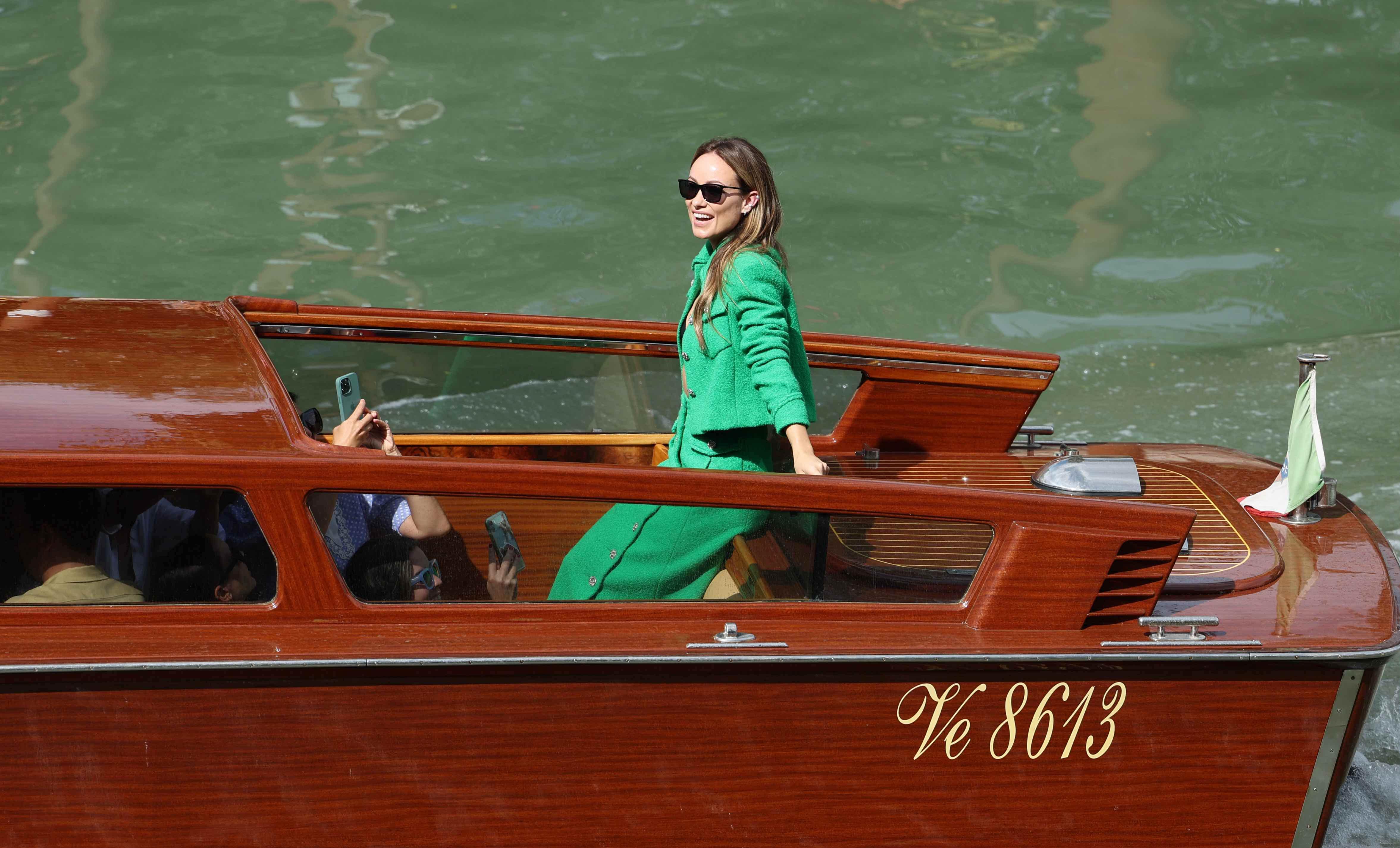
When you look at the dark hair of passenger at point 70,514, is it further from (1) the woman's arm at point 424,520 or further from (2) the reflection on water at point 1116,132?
(2) the reflection on water at point 1116,132

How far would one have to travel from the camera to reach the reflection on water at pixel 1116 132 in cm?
830

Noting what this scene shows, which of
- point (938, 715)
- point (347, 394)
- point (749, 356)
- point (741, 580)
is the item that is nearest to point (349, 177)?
point (347, 394)

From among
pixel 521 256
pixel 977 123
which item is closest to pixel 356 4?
pixel 521 256

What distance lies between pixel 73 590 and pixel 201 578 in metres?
0.22

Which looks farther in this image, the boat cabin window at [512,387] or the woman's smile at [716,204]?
the boat cabin window at [512,387]

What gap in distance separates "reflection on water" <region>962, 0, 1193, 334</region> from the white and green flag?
14.8ft

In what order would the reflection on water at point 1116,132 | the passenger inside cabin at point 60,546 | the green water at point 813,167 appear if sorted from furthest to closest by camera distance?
the reflection on water at point 1116,132, the green water at point 813,167, the passenger inside cabin at point 60,546

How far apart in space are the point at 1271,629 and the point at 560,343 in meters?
2.04

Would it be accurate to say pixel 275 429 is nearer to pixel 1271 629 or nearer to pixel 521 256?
pixel 1271 629

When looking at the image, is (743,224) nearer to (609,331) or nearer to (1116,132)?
(609,331)

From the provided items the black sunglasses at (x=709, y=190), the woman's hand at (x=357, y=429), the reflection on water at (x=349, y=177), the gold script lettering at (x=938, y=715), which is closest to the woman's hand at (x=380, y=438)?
the woman's hand at (x=357, y=429)

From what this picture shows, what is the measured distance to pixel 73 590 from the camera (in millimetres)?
2164

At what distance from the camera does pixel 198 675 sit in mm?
2107

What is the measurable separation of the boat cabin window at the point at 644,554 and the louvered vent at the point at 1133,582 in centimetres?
26
